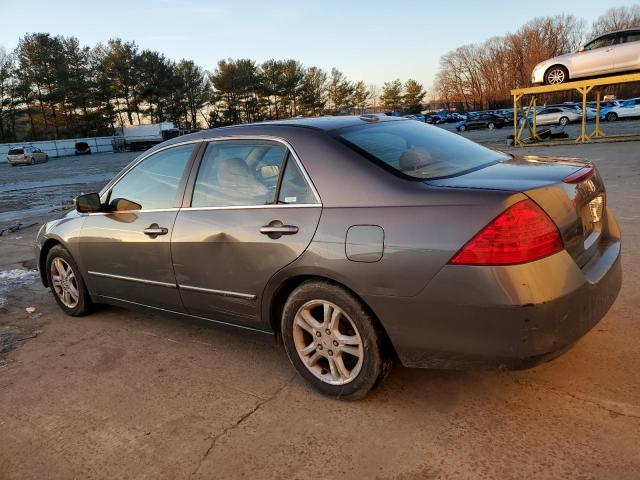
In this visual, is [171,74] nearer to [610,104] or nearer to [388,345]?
[610,104]

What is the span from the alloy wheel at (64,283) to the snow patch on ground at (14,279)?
114 cm

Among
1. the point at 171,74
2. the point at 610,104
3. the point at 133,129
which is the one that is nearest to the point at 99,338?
the point at 610,104

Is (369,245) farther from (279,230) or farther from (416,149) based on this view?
(416,149)

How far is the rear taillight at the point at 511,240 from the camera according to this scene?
2326 millimetres

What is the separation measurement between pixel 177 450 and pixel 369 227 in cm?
150

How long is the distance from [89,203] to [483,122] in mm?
46636

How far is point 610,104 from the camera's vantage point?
3834 centimetres

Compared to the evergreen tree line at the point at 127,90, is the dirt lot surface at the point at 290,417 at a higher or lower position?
lower

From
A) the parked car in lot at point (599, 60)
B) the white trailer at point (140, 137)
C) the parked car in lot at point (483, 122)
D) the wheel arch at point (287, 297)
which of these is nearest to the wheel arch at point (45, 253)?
the wheel arch at point (287, 297)

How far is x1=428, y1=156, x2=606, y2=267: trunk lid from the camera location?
8.13ft

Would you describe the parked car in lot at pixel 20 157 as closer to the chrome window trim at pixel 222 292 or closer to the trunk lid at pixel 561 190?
the chrome window trim at pixel 222 292

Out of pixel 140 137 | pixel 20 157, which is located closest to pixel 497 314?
pixel 20 157

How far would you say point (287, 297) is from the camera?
10.3 feet

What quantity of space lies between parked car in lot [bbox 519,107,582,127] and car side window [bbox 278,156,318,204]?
1489 inches
